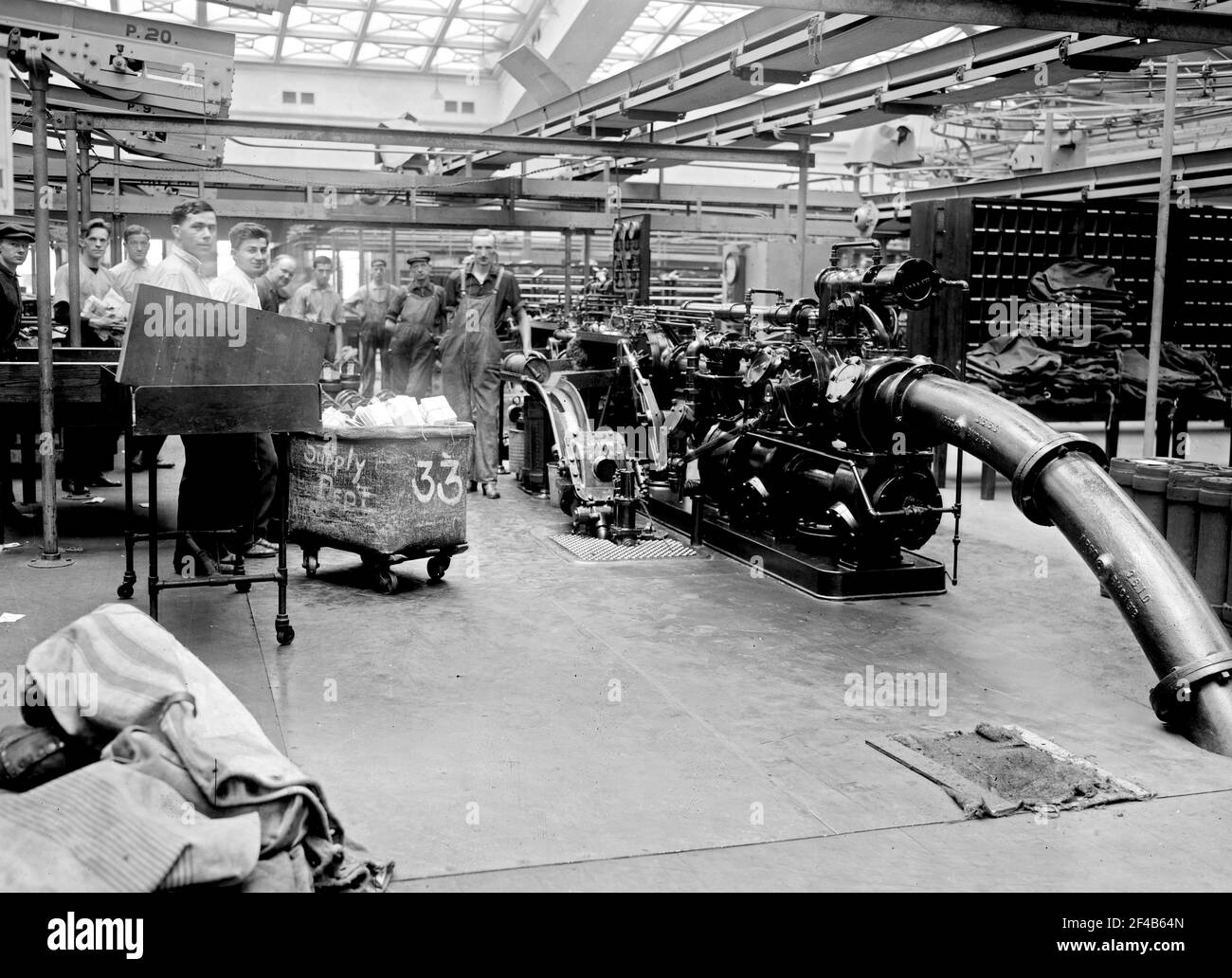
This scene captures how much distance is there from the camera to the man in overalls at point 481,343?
9156 millimetres

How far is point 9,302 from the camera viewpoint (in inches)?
279

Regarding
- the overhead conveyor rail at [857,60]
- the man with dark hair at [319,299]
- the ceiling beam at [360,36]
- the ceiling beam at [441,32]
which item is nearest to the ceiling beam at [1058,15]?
the overhead conveyor rail at [857,60]

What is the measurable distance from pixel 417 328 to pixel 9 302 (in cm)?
423

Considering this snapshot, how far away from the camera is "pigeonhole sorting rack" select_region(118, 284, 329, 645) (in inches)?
187

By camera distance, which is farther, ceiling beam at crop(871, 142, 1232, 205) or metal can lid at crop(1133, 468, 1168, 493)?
ceiling beam at crop(871, 142, 1232, 205)

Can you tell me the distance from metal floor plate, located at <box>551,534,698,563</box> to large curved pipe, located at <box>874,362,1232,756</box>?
211 centimetres

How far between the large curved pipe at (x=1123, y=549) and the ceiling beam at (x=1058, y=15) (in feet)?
5.15

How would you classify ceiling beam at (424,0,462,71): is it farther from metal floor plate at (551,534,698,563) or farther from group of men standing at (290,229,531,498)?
metal floor plate at (551,534,698,563)

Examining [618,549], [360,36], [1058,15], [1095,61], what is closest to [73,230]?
[618,549]

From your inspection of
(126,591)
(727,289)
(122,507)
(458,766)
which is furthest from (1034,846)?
(727,289)

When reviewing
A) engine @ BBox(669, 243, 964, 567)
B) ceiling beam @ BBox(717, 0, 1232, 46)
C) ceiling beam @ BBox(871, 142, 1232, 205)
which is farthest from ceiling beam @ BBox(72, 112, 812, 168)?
ceiling beam @ BBox(717, 0, 1232, 46)

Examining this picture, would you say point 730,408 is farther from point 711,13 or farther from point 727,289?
point 711,13

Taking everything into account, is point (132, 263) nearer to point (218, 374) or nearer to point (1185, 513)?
point (218, 374)
